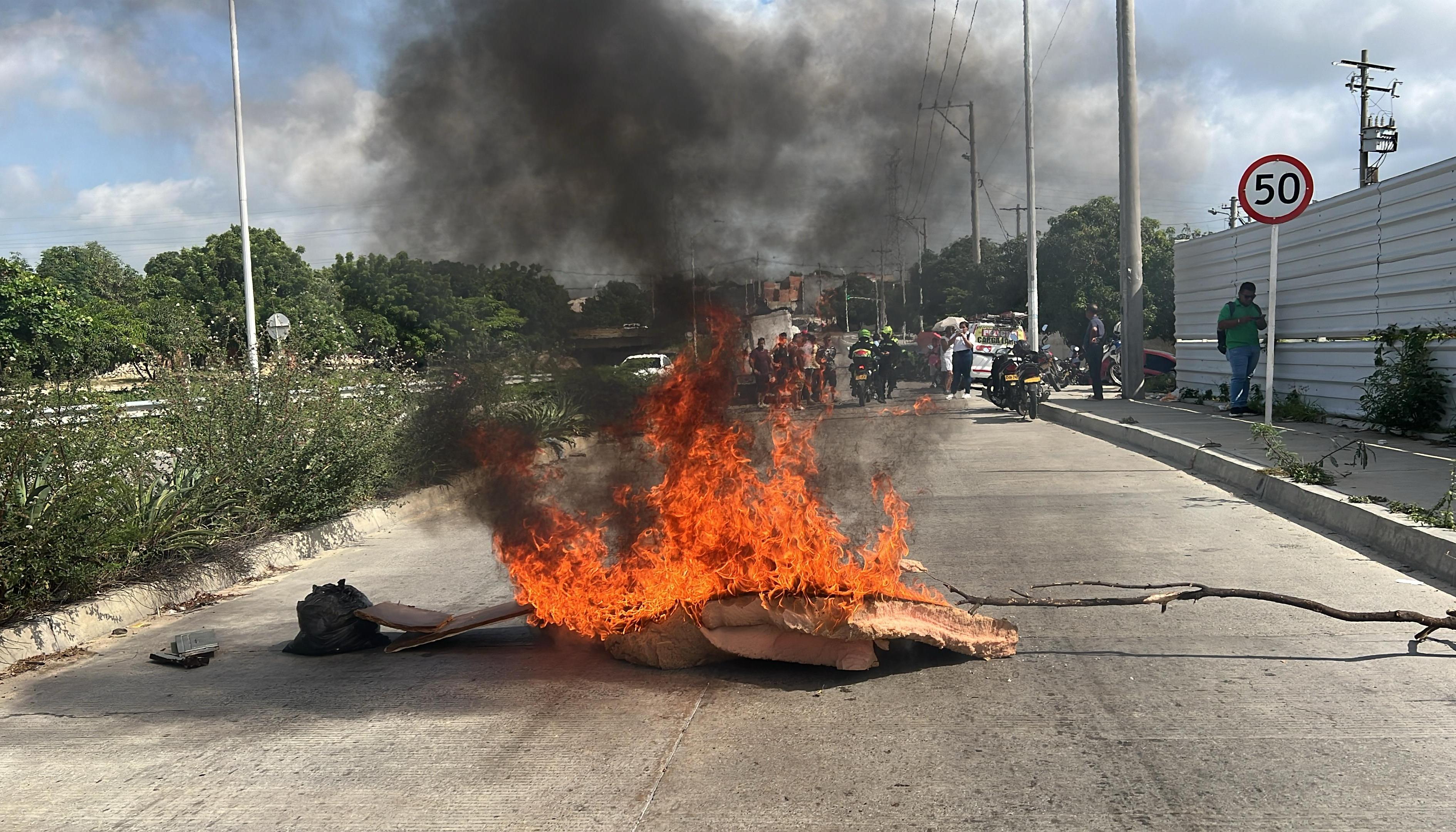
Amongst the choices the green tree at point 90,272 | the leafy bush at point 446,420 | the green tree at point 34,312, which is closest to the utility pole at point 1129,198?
the leafy bush at point 446,420

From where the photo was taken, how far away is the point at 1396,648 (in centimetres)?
511

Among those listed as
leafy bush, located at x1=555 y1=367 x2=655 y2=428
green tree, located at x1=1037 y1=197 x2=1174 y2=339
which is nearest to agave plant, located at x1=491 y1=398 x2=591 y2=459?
leafy bush, located at x1=555 y1=367 x2=655 y2=428

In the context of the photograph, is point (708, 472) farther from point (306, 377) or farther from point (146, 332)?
point (146, 332)

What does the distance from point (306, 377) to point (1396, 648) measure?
27.7 feet

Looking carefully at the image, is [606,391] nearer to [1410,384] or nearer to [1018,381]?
[1410,384]

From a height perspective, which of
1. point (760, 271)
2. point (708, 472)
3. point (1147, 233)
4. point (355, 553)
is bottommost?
point (355, 553)

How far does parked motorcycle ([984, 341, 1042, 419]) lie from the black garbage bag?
15.3 meters

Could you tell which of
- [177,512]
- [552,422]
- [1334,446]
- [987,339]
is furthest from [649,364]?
[987,339]

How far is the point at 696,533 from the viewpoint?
5.27 m

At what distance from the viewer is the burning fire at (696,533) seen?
5.06 meters

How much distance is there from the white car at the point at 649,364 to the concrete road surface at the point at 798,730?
1053 millimetres

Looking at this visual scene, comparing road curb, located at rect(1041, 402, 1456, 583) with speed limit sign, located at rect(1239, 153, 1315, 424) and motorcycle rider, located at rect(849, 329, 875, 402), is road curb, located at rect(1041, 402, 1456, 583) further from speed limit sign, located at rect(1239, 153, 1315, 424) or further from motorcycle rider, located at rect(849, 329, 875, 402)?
motorcycle rider, located at rect(849, 329, 875, 402)

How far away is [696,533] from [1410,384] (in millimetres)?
10043

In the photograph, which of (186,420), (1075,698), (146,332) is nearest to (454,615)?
(1075,698)
